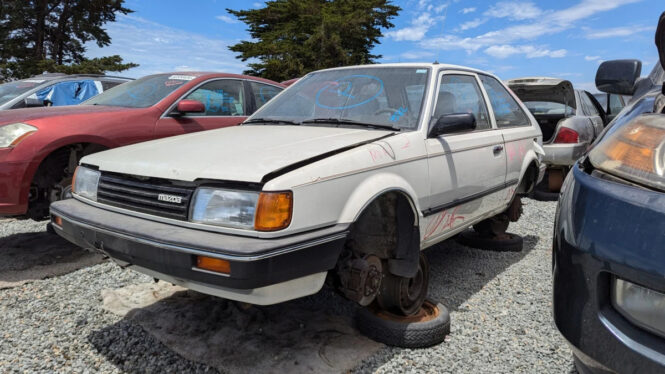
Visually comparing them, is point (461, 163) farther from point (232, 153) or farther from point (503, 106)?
point (232, 153)

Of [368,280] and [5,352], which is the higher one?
[368,280]

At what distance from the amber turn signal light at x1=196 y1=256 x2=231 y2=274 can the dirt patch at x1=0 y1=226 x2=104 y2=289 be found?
2261 mm

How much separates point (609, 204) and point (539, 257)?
296 centimetres

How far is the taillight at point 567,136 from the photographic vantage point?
6059 mm

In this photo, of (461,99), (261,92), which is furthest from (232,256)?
(261,92)

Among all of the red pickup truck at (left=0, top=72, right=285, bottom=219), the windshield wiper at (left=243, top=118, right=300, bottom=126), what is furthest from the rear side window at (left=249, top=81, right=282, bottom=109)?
the windshield wiper at (left=243, top=118, right=300, bottom=126)

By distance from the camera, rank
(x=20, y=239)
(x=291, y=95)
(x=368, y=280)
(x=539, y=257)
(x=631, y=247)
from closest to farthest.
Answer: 1. (x=631, y=247)
2. (x=368, y=280)
3. (x=291, y=95)
4. (x=539, y=257)
5. (x=20, y=239)

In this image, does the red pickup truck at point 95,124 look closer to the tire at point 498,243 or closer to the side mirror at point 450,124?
the side mirror at point 450,124

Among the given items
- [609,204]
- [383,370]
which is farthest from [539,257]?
[609,204]

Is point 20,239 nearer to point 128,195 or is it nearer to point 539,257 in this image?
point 128,195

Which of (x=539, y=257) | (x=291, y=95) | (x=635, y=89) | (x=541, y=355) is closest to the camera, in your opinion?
(x=541, y=355)

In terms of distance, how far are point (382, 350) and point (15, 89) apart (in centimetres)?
643

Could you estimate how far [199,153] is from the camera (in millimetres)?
2236

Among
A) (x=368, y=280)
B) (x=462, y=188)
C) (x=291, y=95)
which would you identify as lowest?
(x=368, y=280)
